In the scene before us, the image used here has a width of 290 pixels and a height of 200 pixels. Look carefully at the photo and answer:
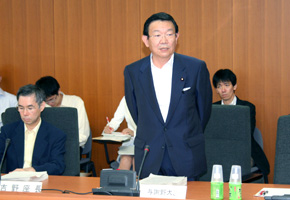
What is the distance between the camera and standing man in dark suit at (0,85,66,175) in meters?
3.14

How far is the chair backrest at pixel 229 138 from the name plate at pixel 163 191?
143cm

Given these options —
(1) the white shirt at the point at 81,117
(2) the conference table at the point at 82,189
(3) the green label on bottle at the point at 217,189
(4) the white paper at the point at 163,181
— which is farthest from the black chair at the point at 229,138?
(1) the white shirt at the point at 81,117

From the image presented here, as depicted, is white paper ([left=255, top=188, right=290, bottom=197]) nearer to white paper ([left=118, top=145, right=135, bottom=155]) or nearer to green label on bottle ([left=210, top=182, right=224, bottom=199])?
green label on bottle ([left=210, top=182, right=224, bottom=199])

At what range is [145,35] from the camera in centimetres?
278

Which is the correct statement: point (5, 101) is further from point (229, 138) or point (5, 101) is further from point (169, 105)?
point (169, 105)

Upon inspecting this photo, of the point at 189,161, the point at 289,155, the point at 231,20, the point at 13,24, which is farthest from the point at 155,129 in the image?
the point at 13,24

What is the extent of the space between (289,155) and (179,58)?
819mm

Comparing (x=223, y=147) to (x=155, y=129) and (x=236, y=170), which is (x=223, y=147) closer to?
(x=155, y=129)

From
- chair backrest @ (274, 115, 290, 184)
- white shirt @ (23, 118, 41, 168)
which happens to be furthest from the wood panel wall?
chair backrest @ (274, 115, 290, 184)

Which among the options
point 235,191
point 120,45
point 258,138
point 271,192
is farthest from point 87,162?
point 235,191

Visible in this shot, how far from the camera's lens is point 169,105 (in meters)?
2.64

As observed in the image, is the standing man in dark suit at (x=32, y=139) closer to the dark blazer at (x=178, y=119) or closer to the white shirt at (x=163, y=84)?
the dark blazer at (x=178, y=119)

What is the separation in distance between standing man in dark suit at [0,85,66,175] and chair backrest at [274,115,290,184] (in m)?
1.39

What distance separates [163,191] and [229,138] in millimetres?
1483
